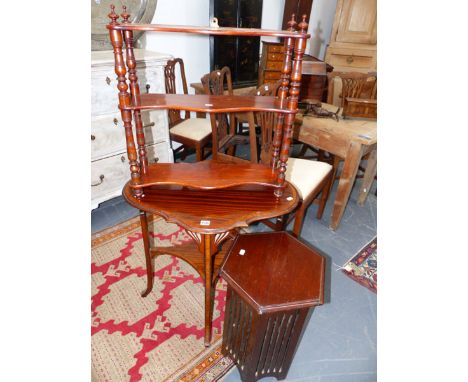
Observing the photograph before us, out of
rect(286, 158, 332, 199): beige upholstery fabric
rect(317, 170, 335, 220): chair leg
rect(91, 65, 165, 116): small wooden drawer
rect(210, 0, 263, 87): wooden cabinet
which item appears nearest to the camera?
rect(91, 65, 165, 116): small wooden drawer

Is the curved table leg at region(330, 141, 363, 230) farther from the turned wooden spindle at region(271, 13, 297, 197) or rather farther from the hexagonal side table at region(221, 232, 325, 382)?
the hexagonal side table at region(221, 232, 325, 382)

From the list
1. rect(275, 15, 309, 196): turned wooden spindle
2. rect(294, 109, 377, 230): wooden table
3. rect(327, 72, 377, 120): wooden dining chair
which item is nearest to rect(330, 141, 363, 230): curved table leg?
rect(294, 109, 377, 230): wooden table

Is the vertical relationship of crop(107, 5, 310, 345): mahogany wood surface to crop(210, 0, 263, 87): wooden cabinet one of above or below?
below

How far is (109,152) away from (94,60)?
693 mm

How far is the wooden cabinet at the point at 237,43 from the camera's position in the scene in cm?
348

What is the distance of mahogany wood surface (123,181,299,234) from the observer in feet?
4.68

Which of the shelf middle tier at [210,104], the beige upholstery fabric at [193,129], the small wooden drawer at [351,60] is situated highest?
the small wooden drawer at [351,60]

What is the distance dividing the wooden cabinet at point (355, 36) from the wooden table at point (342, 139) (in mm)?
2584

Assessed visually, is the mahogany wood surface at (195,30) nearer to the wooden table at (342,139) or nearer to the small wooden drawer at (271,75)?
the wooden table at (342,139)

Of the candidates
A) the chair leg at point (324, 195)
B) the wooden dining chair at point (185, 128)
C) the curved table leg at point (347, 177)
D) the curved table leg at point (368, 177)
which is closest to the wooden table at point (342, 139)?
the curved table leg at point (347, 177)

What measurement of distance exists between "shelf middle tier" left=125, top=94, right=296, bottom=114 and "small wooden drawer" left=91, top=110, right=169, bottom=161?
3.21 ft

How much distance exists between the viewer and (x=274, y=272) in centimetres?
139

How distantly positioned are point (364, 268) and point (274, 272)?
138 cm
